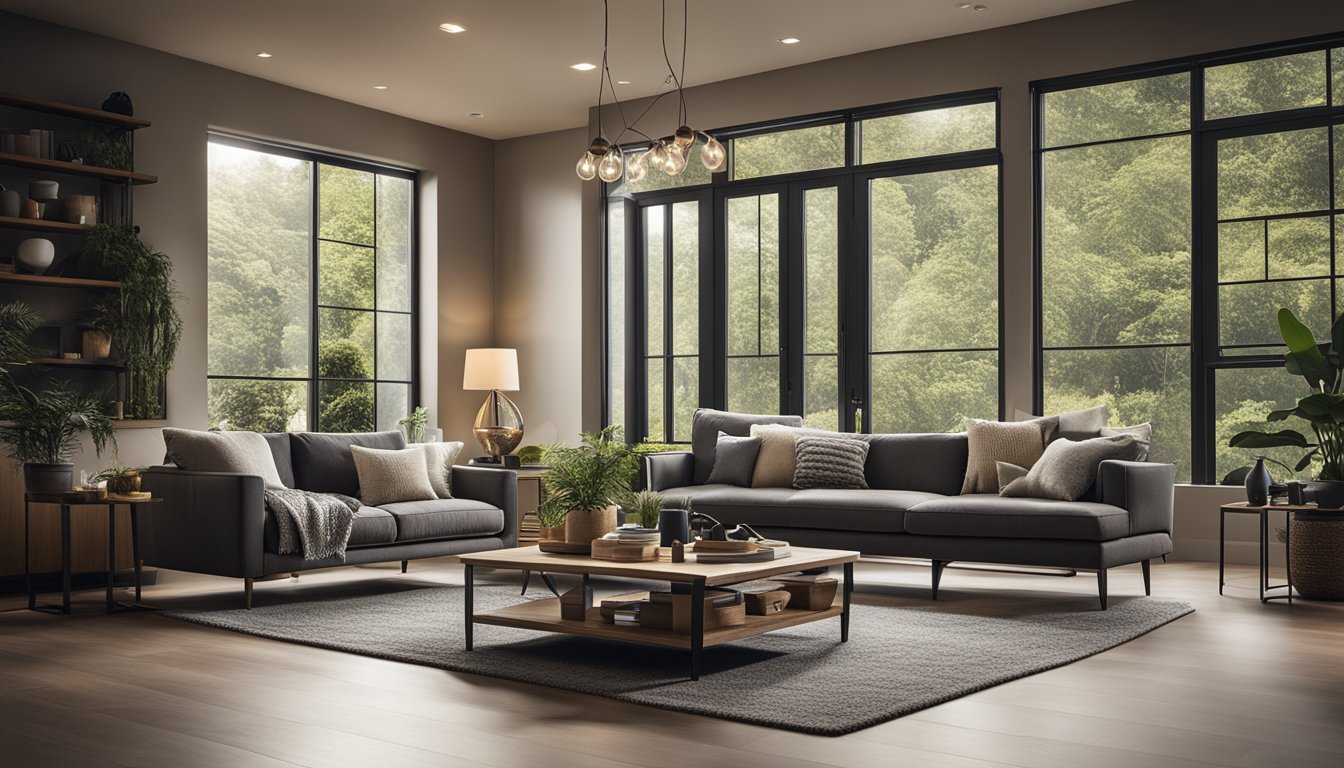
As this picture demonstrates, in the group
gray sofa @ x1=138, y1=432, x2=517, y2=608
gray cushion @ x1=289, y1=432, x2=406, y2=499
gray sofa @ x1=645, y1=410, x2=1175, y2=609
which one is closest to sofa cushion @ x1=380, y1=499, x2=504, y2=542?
gray sofa @ x1=138, y1=432, x2=517, y2=608

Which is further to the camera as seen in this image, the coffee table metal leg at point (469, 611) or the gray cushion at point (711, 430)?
the gray cushion at point (711, 430)

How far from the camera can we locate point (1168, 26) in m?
6.58

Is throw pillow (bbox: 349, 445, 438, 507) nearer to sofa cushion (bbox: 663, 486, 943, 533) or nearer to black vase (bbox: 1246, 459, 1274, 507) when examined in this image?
sofa cushion (bbox: 663, 486, 943, 533)

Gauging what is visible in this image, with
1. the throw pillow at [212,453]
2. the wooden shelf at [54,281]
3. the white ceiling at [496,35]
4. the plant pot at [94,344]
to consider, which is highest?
the white ceiling at [496,35]

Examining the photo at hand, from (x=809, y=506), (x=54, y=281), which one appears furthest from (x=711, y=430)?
(x=54, y=281)

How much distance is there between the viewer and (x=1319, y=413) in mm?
5297

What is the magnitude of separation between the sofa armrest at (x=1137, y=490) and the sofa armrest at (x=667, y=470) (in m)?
2.34

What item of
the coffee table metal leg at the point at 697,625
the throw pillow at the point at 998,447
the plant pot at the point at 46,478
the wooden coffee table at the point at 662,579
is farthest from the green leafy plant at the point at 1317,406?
the plant pot at the point at 46,478

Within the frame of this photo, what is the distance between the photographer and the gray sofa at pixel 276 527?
5.10m

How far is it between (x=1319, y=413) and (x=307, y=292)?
251 inches

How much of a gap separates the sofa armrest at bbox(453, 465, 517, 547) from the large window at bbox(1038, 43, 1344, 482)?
10.5 ft

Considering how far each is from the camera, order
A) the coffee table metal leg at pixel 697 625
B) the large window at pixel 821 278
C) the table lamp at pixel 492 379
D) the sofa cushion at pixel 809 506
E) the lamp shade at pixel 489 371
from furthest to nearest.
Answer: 1. the lamp shade at pixel 489 371
2. the table lamp at pixel 492 379
3. the large window at pixel 821 278
4. the sofa cushion at pixel 809 506
5. the coffee table metal leg at pixel 697 625

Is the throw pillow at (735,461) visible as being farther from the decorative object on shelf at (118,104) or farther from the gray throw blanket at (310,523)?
the decorative object on shelf at (118,104)

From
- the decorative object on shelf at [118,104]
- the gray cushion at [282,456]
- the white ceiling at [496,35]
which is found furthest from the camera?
the decorative object on shelf at [118,104]
